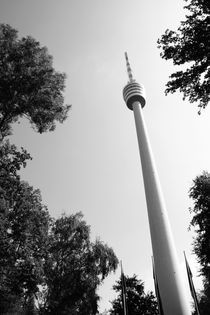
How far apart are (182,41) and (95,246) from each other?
31.5 meters

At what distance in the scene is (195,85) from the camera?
12.4 m

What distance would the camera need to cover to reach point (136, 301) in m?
49.3

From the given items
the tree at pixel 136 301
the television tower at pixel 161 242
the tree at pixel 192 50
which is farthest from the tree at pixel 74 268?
the tree at pixel 192 50

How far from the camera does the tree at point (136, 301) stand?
157 ft

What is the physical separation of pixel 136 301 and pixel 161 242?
17728 millimetres

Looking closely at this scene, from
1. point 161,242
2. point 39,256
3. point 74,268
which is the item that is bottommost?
point 39,256

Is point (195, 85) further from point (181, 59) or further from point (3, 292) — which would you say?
point (3, 292)

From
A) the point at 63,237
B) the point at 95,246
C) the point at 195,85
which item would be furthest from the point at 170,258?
the point at 195,85

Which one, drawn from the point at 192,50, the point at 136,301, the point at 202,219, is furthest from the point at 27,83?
the point at 136,301

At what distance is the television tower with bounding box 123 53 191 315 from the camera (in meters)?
33.3

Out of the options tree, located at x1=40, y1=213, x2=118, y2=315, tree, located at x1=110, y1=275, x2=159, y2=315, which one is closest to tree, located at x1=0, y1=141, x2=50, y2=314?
tree, located at x1=40, y1=213, x2=118, y2=315

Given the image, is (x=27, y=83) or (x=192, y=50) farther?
(x=27, y=83)

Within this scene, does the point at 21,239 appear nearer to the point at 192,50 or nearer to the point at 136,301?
the point at 192,50

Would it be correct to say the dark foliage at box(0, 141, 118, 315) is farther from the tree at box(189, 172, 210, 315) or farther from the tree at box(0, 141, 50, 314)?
the tree at box(189, 172, 210, 315)
